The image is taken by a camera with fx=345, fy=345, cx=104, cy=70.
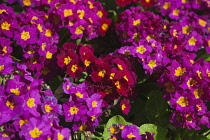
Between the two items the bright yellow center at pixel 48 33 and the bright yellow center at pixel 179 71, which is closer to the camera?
the bright yellow center at pixel 179 71

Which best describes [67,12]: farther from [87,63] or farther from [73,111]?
[73,111]

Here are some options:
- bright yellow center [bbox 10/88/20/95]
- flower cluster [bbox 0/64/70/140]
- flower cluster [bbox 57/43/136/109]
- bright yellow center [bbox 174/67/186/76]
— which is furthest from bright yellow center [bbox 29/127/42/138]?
bright yellow center [bbox 174/67/186/76]

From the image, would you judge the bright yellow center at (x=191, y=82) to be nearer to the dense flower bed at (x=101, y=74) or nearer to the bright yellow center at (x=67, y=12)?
the dense flower bed at (x=101, y=74)

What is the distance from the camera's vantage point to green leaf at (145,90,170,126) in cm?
344

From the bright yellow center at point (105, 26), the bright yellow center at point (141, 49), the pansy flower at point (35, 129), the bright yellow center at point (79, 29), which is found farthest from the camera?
the bright yellow center at point (105, 26)

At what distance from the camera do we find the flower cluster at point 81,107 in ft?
9.20

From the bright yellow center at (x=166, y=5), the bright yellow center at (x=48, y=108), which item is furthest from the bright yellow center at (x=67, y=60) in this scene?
the bright yellow center at (x=166, y=5)

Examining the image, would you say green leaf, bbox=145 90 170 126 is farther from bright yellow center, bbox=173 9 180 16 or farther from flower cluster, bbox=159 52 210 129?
bright yellow center, bbox=173 9 180 16

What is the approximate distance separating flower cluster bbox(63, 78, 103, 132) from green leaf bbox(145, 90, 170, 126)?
2.44ft

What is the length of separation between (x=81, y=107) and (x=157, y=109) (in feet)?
3.16

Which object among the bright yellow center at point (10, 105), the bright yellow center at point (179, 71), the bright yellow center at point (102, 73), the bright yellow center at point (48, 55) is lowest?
the bright yellow center at point (48, 55)

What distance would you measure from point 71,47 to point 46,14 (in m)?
0.72

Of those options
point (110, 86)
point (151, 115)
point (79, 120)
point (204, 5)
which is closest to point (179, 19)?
point (204, 5)

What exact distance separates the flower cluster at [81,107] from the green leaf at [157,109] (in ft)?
2.44
